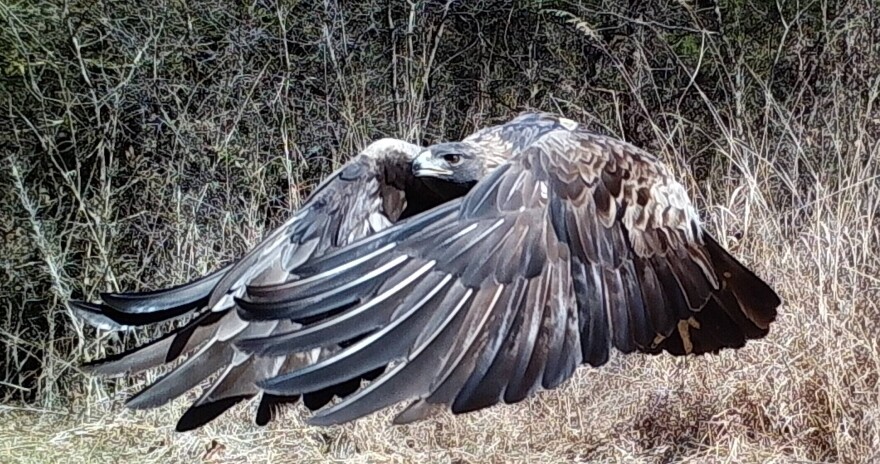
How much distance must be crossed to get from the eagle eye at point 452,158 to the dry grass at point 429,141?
0.27 metres

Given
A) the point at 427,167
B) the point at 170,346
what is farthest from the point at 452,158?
the point at 170,346

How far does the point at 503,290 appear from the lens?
1.06m

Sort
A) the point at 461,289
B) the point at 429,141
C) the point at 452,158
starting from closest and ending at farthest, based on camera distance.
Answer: the point at 461,289 < the point at 452,158 < the point at 429,141

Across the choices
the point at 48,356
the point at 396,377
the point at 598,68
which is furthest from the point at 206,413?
the point at 598,68

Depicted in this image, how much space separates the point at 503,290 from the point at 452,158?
363mm

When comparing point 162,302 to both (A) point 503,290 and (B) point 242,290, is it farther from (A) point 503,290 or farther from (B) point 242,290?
(A) point 503,290

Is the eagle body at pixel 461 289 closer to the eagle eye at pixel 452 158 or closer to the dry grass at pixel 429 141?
the eagle eye at pixel 452 158

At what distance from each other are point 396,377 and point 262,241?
583 mm

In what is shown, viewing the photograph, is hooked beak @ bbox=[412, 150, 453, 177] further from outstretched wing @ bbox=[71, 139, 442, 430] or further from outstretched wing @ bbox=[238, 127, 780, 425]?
outstretched wing @ bbox=[238, 127, 780, 425]

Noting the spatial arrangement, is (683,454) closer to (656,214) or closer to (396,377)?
(656,214)

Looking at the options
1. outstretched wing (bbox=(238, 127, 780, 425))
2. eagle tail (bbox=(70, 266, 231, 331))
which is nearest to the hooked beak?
outstretched wing (bbox=(238, 127, 780, 425))

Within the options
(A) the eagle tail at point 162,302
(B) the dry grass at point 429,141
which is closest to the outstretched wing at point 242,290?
(A) the eagle tail at point 162,302

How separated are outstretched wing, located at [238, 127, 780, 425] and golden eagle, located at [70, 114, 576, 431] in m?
0.19

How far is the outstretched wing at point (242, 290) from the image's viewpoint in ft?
4.53
